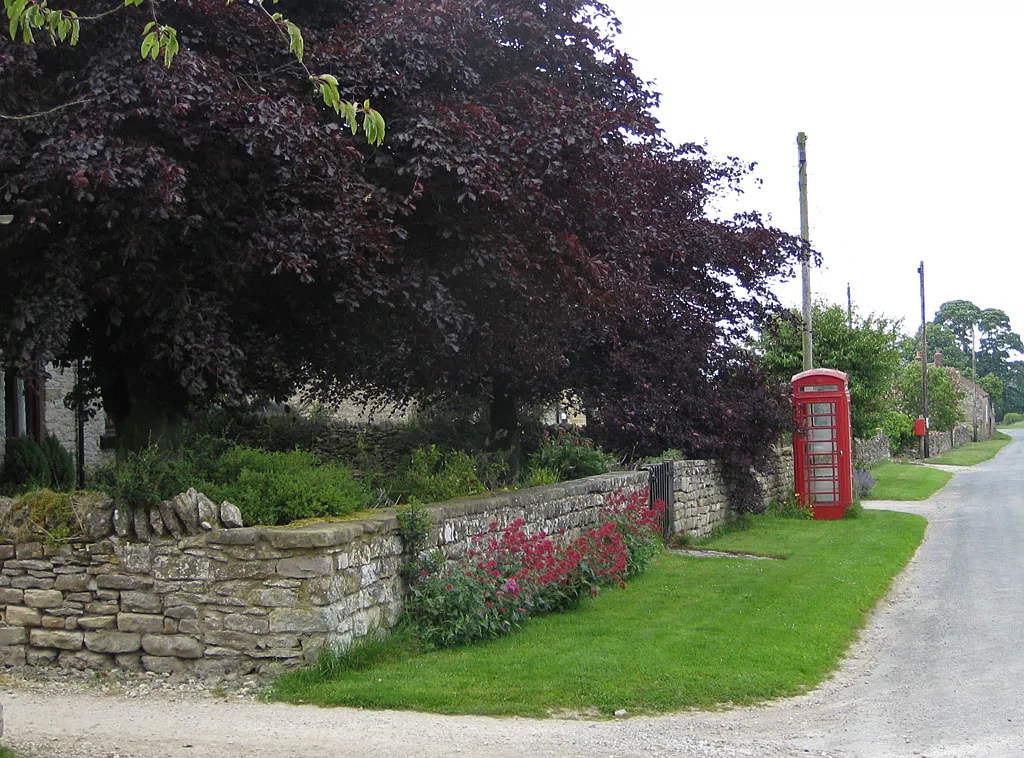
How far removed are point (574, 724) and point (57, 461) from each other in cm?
1147

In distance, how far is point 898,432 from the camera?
47562 mm

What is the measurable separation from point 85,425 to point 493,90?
1118cm

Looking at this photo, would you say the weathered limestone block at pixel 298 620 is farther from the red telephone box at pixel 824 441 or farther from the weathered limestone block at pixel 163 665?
the red telephone box at pixel 824 441

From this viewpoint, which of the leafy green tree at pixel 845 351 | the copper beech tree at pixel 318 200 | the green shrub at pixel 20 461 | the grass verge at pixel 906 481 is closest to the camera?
the copper beech tree at pixel 318 200

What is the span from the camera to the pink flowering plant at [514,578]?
29.0ft

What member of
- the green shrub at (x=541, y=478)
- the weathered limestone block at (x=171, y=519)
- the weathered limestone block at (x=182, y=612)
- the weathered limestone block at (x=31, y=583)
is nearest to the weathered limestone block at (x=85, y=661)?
the weathered limestone block at (x=31, y=583)

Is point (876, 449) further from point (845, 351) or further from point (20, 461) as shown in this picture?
point (20, 461)

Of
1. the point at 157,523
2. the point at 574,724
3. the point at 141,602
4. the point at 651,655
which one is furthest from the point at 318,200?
the point at 574,724

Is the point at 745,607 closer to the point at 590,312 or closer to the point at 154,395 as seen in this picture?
the point at 590,312

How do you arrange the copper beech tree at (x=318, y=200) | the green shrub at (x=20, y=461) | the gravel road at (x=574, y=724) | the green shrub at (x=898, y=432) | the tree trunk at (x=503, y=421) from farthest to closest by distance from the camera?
the green shrub at (x=898, y=432)
the tree trunk at (x=503, y=421)
the green shrub at (x=20, y=461)
the copper beech tree at (x=318, y=200)
the gravel road at (x=574, y=724)

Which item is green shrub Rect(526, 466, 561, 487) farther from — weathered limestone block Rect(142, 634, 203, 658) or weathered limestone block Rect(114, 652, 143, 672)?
weathered limestone block Rect(114, 652, 143, 672)

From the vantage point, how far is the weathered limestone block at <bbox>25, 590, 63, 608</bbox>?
8.08 metres

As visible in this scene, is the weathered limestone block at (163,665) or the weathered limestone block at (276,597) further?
the weathered limestone block at (163,665)

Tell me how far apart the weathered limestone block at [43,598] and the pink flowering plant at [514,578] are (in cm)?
269
